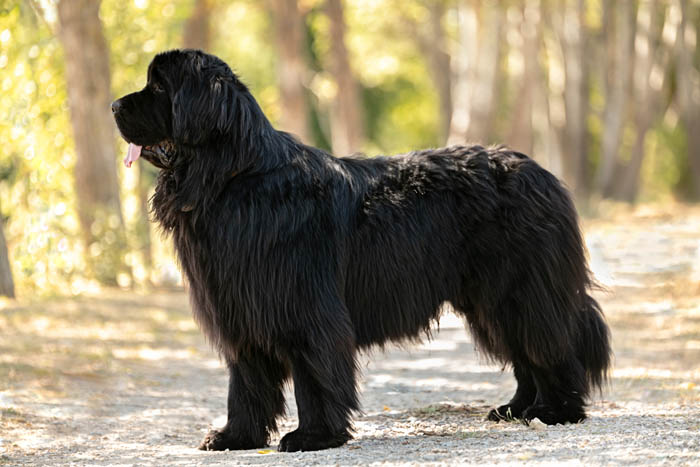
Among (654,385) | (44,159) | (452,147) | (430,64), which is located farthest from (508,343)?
(430,64)

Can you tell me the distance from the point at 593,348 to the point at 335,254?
167 cm

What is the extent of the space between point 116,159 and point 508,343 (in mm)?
10145

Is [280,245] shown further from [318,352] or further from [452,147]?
[452,147]

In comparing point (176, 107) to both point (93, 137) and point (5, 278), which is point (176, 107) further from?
point (93, 137)

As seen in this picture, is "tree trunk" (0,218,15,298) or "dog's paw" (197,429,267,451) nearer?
"dog's paw" (197,429,267,451)

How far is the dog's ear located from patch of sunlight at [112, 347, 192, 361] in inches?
175

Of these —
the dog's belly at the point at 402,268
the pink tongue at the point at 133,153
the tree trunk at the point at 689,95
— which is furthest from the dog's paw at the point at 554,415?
the tree trunk at the point at 689,95

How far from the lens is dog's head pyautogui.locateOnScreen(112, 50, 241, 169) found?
5340 millimetres

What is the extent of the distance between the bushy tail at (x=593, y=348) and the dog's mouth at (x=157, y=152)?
253 centimetres

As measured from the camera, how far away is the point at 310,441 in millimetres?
5406

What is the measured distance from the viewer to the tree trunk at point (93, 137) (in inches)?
550

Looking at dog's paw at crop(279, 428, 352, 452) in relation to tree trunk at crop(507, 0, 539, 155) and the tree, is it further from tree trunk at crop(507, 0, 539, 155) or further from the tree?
tree trunk at crop(507, 0, 539, 155)

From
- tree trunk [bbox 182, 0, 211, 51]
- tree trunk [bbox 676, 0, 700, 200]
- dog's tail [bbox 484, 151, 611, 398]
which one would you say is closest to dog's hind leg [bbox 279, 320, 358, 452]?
dog's tail [bbox 484, 151, 611, 398]

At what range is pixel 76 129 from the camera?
1438 centimetres
